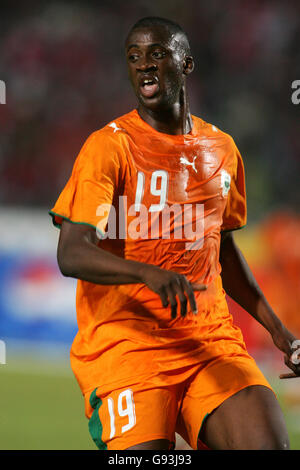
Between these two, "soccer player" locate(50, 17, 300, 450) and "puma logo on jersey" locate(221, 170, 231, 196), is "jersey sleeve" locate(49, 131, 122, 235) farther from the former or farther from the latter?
"puma logo on jersey" locate(221, 170, 231, 196)

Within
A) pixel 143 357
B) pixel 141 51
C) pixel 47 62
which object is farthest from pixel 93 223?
pixel 47 62

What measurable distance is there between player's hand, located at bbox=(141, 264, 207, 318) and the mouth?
3.31ft

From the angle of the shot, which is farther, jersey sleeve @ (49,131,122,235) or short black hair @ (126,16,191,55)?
short black hair @ (126,16,191,55)

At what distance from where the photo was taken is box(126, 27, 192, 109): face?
3.11m

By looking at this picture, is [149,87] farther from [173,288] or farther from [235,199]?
[173,288]

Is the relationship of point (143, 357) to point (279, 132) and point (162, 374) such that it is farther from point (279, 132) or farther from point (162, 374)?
point (279, 132)

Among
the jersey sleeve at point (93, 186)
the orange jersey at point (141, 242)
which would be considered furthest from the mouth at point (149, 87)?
the jersey sleeve at point (93, 186)

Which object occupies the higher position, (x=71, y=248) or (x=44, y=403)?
(x=71, y=248)

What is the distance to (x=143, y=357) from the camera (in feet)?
9.69

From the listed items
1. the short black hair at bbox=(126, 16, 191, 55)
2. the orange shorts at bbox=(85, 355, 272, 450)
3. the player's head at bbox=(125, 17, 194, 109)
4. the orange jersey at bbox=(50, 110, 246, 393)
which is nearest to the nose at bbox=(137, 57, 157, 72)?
the player's head at bbox=(125, 17, 194, 109)

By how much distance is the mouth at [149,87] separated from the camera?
10.3 feet

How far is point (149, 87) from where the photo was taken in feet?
10.4

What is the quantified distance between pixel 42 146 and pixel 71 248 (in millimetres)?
8458

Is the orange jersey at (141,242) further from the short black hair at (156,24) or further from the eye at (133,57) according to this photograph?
the short black hair at (156,24)
